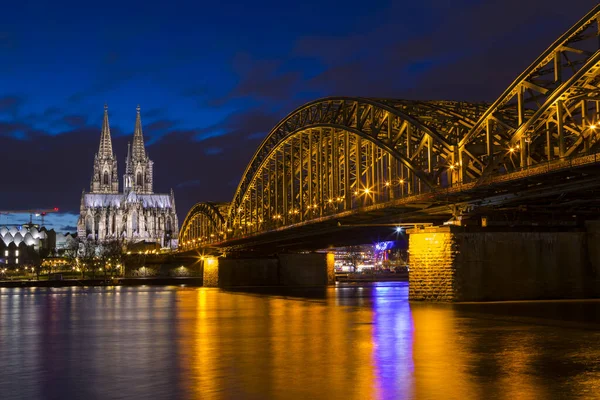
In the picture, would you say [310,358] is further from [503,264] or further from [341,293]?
[341,293]

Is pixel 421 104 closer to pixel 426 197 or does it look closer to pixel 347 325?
pixel 426 197

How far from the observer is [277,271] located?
125938 mm

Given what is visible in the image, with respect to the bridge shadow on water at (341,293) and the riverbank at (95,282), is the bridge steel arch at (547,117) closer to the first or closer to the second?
the bridge shadow on water at (341,293)

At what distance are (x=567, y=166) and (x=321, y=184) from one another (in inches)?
1939

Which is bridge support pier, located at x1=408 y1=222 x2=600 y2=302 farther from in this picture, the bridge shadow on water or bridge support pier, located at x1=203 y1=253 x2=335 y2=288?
bridge support pier, located at x1=203 y1=253 x2=335 y2=288

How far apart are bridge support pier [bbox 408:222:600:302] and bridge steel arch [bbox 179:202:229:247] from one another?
86.4m

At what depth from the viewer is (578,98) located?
45938mm

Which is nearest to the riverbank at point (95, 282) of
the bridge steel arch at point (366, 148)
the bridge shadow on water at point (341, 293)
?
the bridge steel arch at point (366, 148)

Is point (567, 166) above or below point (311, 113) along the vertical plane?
below

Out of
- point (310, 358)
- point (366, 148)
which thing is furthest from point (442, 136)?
point (310, 358)

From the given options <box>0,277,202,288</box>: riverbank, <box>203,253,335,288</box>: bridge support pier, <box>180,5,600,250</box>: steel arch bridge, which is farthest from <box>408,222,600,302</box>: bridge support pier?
<box>0,277,202,288</box>: riverbank

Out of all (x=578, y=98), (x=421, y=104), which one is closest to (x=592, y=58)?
(x=578, y=98)

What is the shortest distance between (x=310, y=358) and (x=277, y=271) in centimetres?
10128

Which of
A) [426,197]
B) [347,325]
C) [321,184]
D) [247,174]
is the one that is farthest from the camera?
[247,174]
